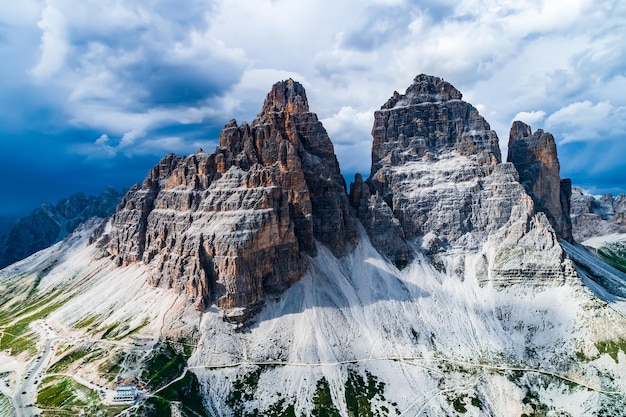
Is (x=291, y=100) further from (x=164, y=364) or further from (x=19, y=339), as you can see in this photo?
(x=19, y=339)

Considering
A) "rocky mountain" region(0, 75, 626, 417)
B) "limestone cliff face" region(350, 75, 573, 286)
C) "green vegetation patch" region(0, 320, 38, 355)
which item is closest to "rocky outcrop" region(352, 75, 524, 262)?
"limestone cliff face" region(350, 75, 573, 286)

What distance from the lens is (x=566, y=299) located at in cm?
15150

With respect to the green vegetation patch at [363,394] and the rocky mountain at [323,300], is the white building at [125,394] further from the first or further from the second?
the green vegetation patch at [363,394]

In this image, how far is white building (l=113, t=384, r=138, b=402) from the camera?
105 m

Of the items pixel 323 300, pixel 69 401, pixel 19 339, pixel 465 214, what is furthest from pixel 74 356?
pixel 465 214

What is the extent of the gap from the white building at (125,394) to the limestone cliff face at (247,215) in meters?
37.2

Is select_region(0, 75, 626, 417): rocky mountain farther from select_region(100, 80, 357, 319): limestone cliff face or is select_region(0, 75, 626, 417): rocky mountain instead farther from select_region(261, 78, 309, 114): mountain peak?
select_region(261, 78, 309, 114): mountain peak

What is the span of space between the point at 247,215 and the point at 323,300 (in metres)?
44.6

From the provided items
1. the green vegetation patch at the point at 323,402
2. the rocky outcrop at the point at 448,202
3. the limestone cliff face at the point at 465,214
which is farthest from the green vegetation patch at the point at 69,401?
the rocky outcrop at the point at 448,202

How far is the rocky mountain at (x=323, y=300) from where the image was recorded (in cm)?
12225

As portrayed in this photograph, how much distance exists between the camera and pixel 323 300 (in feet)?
506

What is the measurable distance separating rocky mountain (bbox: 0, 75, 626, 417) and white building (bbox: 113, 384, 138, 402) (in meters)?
4.18

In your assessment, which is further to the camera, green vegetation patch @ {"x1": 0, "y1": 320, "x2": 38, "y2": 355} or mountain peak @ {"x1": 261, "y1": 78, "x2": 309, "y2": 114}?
mountain peak @ {"x1": 261, "y1": 78, "x2": 309, "y2": 114}

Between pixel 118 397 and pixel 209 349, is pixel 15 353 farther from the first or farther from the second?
pixel 209 349
